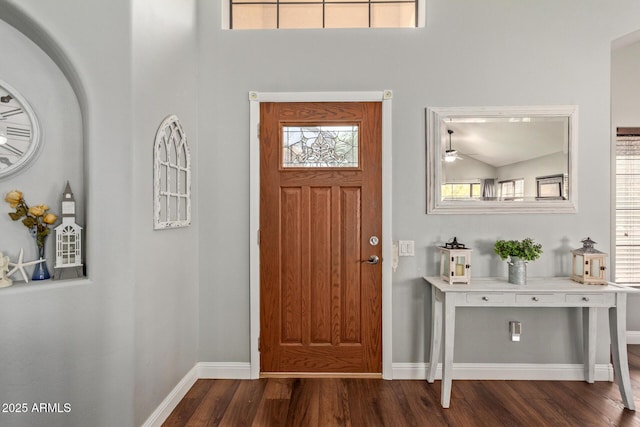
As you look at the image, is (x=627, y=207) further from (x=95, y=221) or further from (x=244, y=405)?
(x=95, y=221)

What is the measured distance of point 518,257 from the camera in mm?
2578

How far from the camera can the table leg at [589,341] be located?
269 cm

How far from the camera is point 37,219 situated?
179 centimetres

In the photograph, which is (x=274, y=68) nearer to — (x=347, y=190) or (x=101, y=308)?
(x=347, y=190)

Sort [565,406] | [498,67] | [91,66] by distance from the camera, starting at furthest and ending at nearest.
Answer: [498,67]
[565,406]
[91,66]

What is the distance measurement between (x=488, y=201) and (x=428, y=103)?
871 millimetres

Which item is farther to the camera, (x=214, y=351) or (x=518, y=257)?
(x=214, y=351)

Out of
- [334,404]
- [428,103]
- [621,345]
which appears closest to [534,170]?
[428,103]

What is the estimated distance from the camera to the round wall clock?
174cm

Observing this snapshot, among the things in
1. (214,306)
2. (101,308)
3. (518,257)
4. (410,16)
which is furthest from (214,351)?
(410,16)

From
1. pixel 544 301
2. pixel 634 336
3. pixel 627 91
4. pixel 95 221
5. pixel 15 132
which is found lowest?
pixel 634 336

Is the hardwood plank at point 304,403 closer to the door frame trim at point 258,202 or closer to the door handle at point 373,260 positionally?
the door frame trim at point 258,202

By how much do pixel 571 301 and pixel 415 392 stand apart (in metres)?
1.21

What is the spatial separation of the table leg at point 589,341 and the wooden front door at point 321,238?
1503mm
